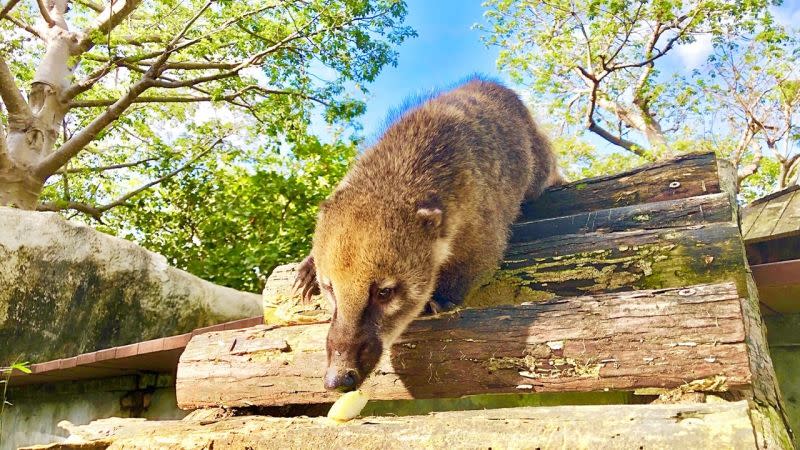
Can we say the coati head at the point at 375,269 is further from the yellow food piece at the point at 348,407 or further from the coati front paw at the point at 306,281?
the coati front paw at the point at 306,281

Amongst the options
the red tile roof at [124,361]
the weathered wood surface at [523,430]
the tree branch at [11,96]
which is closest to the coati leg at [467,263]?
the weathered wood surface at [523,430]

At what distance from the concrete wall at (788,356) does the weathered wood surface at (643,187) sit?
920mm

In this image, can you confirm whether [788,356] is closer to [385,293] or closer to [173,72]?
[385,293]

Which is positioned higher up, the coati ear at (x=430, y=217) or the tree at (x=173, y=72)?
the tree at (x=173, y=72)

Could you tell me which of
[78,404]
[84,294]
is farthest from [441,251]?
[84,294]

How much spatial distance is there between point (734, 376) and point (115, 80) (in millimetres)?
15686

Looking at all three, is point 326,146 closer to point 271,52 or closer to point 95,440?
point 271,52

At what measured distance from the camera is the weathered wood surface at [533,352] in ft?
6.59

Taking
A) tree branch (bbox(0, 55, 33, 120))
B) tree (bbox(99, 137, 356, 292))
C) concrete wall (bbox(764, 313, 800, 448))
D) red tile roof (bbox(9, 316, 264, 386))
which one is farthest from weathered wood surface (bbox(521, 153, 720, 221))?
tree branch (bbox(0, 55, 33, 120))

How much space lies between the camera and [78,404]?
5691mm

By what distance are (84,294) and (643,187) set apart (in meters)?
6.73

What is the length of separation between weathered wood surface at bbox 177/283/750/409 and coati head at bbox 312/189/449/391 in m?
0.13

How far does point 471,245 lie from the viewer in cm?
324

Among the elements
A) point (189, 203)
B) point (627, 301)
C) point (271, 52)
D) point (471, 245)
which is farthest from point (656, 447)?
point (271, 52)
